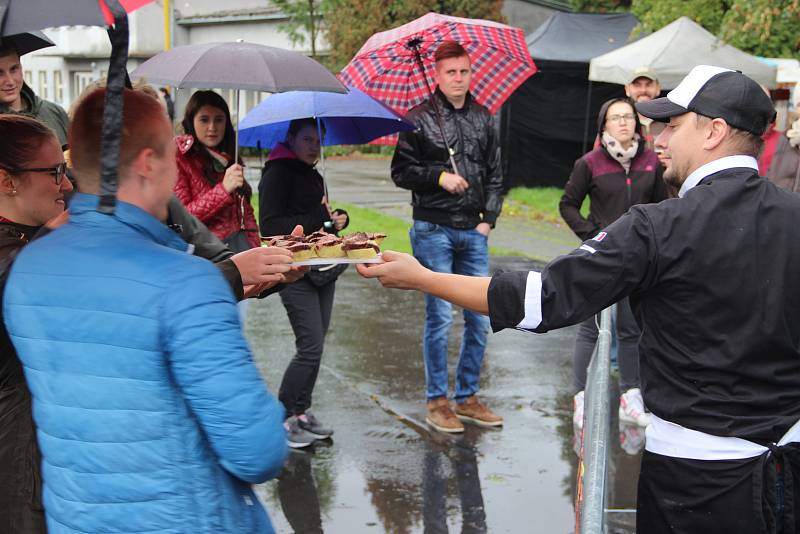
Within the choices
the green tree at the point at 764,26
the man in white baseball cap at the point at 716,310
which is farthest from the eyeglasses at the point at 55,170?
the green tree at the point at 764,26

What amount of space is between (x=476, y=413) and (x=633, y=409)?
Answer: 1.07m

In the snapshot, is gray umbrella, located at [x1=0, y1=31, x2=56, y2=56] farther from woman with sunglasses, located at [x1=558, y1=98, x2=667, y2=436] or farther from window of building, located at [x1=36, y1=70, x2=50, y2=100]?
window of building, located at [x1=36, y1=70, x2=50, y2=100]

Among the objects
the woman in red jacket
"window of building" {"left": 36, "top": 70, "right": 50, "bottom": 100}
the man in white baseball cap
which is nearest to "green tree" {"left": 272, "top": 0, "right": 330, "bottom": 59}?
"window of building" {"left": 36, "top": 70, "right": 50, "bottom": 100}

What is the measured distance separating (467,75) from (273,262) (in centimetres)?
305

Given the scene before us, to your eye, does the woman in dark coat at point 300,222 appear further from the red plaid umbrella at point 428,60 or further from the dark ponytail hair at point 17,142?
the dark ponytail hair at point 17,142

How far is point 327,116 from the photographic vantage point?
5.25 metres

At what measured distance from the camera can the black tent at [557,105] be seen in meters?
19.2

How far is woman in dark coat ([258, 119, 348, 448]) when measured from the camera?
5.42m

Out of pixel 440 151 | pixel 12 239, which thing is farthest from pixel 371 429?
pixel 12 239

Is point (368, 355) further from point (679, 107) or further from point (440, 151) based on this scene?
point (679, 107)

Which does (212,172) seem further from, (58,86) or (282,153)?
(58,86)

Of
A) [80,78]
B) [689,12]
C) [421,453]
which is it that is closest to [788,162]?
[421,453]

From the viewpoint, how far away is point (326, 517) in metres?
4.87

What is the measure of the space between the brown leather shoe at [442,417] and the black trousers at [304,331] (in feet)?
2.98
